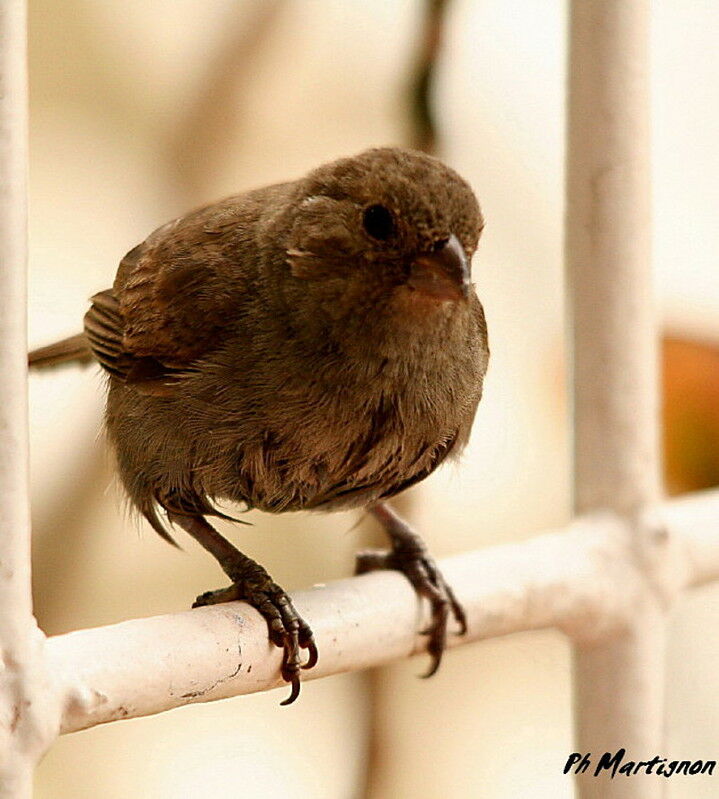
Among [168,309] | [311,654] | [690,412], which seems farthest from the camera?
[690,412]

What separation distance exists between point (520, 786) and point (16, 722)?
242 centimetres

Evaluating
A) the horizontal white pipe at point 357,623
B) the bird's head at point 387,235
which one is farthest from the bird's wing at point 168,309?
the horizontal white pipe at point 357,623

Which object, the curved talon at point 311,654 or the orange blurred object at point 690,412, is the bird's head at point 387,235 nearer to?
the curved talon at point 311,654

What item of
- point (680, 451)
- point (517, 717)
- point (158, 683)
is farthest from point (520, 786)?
point (158, 683)

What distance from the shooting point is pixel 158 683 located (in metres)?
1.39

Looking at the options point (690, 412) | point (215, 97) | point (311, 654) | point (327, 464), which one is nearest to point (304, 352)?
point (327, 464)

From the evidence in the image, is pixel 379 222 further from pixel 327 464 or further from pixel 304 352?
pixel 327 464

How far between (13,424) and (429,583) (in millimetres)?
885

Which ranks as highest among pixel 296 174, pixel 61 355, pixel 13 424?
pixel 13 424

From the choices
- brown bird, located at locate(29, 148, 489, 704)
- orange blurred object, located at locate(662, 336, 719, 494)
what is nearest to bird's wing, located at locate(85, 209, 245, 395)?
brown bird, located at locate(29, 148, 489, 704)

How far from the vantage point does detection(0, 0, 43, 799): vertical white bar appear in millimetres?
1270

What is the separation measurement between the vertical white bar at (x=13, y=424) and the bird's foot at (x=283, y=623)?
1.35ft

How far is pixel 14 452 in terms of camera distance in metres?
1.29

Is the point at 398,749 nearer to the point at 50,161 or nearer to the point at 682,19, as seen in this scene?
the point at 50,161
